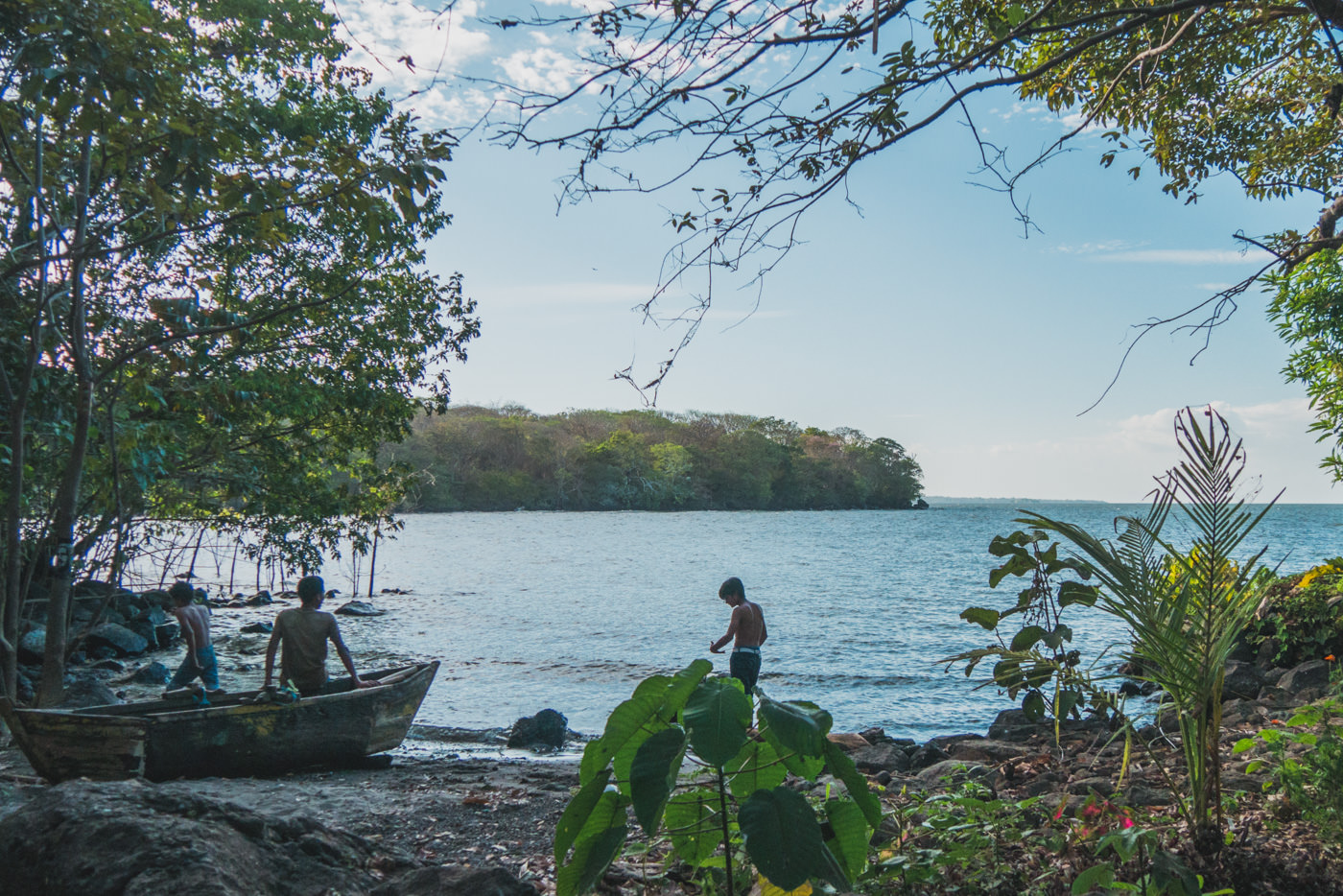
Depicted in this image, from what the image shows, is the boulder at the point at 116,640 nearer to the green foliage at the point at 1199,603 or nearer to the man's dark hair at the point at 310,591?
the man's dark hair at the point at 310,591

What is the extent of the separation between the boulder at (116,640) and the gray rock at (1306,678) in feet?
62.6

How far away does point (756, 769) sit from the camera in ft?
8.13

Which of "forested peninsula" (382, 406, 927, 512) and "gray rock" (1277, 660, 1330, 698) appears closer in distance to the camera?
"gray rock" (1277, 660, 1330, 698)

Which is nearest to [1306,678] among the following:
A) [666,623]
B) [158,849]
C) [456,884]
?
[456,884]

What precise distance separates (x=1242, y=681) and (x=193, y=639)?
12.8m

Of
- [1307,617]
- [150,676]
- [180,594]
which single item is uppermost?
[180,594]

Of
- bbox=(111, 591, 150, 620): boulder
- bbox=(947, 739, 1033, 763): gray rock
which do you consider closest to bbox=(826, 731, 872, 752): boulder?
bbox=(947, 739, 1033, 763): gray rock

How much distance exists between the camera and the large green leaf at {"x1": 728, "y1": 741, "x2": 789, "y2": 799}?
247 cm

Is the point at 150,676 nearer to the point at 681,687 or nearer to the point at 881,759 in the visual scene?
the point at 881,759

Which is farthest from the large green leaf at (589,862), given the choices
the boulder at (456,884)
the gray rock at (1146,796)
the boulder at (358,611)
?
the boulder at (358,611)

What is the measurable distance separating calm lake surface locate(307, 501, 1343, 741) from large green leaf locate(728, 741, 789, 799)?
12.0ft

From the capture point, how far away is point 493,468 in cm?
10006

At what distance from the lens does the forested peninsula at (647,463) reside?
97.6 m

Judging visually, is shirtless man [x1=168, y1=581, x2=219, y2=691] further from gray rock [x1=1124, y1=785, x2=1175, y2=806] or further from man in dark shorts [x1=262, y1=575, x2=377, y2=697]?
gray rock [x1=1124, y1=785, x2=1175, y2=806]
